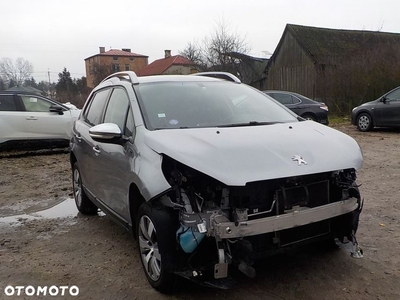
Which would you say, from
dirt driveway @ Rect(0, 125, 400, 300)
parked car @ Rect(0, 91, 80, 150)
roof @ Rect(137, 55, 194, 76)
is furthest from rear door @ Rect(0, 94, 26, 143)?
roof @ Rect(137, 55, 194, 76)

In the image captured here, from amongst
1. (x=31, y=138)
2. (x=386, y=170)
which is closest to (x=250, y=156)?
(x=386, y=170)

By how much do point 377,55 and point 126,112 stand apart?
1913 centimetres

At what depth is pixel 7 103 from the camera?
33.3ft

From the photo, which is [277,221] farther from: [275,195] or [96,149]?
[96,149]

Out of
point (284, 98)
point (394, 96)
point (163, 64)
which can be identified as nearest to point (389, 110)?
point (394, 96)

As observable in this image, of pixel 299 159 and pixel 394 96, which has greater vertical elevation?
pixel 394 96

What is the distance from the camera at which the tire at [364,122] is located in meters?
13.2

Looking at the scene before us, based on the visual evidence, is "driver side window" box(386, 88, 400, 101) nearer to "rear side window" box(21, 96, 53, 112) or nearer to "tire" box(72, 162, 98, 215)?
"rear side window" box(21, 96, 53, 112)

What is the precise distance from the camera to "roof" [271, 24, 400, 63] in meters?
28.5

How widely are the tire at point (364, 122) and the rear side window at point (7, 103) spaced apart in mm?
10823

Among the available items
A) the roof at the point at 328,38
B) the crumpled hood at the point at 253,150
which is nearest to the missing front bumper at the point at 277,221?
the crumpled hood at the point at 253,150

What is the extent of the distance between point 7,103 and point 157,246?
28.6 feet

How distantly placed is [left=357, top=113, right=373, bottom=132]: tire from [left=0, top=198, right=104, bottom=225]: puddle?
10.6m

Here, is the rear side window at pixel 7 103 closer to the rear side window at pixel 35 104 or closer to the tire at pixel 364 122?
the rear side window at pixel 35 104
